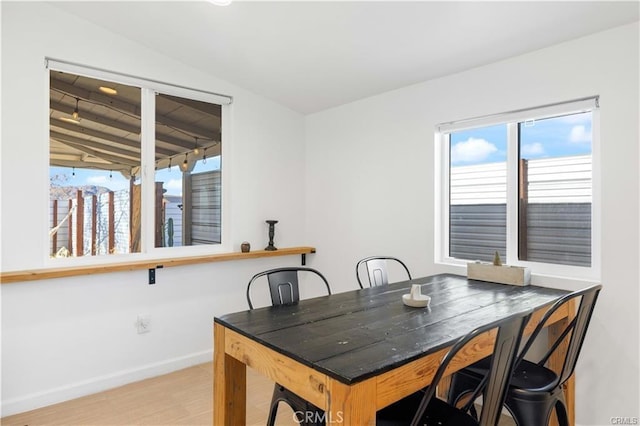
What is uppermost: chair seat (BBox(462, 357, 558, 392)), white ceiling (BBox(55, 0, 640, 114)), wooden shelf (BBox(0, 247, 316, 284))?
white ceiling (BBox(55, 0, 640, 114))

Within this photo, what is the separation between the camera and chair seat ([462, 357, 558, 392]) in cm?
166

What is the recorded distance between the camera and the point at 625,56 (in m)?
2.04

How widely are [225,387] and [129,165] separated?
2.00 m

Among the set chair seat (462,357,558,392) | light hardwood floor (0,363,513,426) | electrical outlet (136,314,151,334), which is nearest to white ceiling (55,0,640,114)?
chair seat (462,357,558,392)

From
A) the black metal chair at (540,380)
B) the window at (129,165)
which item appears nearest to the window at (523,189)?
the black metal chair at (540,380)

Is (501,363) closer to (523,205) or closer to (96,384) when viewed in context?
(523,205)

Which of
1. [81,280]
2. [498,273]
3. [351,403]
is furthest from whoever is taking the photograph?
[81,280]

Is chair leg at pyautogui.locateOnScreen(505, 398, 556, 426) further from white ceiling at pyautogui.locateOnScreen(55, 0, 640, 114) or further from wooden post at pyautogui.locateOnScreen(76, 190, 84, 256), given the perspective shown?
wooden post at pyautogui.locateOnScreen(76, 190, 84, 256)

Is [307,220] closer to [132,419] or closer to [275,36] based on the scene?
[275,36]

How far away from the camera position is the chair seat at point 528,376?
1.66 m

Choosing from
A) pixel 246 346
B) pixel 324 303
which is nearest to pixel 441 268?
pixel 324 303

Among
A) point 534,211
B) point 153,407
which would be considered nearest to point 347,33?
point 534,211

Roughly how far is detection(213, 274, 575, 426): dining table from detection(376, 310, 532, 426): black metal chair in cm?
13

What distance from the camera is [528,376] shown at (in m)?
1.78
